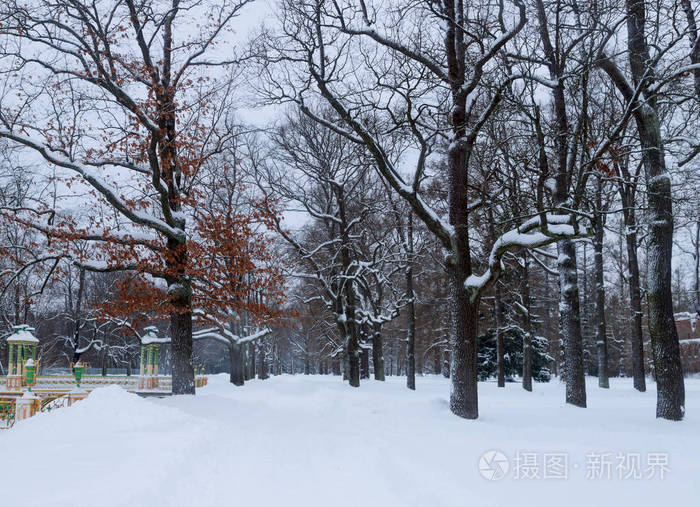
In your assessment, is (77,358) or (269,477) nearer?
(269,477)

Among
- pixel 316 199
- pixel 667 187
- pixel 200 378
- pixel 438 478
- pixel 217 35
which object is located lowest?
pixel 200 378

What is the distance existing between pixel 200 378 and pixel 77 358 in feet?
48.7

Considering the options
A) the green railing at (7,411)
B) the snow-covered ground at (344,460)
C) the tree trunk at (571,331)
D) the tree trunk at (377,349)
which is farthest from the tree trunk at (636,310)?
the green railing at (7,411)

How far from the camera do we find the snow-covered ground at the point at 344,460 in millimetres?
4707

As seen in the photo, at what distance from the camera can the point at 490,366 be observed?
33500mm

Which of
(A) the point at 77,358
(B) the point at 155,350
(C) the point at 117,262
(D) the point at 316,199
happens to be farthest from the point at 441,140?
(A) the point at 77,358

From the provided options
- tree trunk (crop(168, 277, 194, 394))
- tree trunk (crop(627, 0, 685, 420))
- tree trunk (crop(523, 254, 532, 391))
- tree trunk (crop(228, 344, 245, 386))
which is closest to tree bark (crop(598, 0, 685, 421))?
tree trunk (crop(627, 0, 685, 420))

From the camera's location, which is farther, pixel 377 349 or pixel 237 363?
pixel 237 363

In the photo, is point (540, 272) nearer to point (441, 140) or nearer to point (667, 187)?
point (441, 140)

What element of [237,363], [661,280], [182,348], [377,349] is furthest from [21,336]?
[661,280]

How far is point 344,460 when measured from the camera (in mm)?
6613

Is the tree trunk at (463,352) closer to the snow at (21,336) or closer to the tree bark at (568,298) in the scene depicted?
the tree bark at (568,298)

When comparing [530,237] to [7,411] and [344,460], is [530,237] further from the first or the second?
[7,411]

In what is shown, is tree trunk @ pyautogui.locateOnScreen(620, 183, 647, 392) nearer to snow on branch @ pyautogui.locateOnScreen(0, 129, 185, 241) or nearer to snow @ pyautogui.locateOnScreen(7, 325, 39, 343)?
snow on branch @ pyautogui.locateOnScreen(0, 129, 185, 241)
